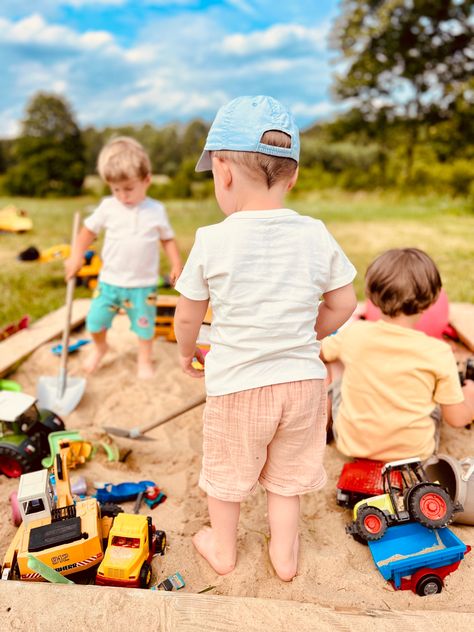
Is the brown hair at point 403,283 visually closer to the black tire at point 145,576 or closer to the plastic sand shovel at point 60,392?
the black tire at point 145,576

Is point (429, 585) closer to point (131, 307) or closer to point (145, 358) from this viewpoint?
point (145, 358)

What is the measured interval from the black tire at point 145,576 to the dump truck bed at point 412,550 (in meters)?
0.70

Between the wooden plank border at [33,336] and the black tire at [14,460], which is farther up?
the wooden plank border at [33,336]

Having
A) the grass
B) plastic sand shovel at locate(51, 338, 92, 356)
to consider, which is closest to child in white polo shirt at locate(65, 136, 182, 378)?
plastic sand shovel at locate(51, 338, 92, 356)

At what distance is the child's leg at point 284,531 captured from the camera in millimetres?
1632

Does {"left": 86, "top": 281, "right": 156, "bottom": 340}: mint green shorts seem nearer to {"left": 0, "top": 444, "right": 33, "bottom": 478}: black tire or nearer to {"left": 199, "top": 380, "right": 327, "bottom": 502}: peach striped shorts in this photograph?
{"left": 0, "top": 444, "right": 33, "bottom": 478}: black tire

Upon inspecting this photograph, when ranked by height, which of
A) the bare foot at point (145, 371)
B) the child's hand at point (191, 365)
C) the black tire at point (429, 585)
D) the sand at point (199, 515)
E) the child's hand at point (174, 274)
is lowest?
the sand at point (199, 515)

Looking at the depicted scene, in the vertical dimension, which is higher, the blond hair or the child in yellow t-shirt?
the blond hair

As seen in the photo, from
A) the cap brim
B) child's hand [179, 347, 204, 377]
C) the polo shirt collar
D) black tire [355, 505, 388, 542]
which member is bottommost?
black tire [355, 505, 388, 542]

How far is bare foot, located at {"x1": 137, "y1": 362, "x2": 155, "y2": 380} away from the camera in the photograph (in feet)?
10.3

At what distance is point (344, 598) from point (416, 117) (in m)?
20.6

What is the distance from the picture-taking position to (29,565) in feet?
4.83

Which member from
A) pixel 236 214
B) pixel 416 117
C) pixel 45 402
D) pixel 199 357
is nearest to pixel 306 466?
pixel 199 357

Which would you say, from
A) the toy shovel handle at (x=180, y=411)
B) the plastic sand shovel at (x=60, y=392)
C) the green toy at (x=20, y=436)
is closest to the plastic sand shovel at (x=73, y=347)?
the plastic sand shovel at (x=60, y=392)
